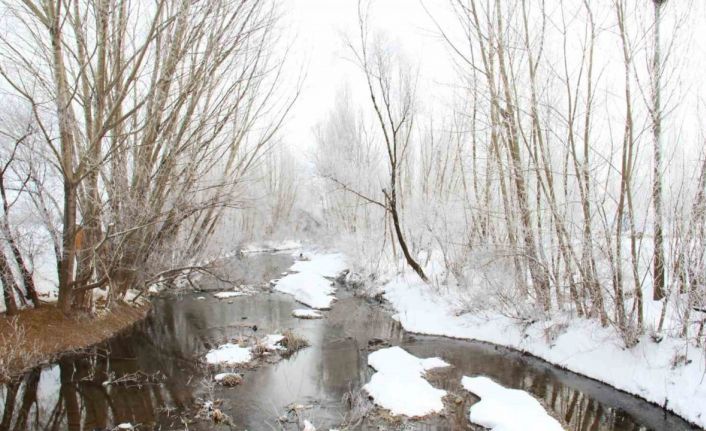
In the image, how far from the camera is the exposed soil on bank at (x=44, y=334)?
7.18 m

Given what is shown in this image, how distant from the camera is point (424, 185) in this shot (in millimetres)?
17172

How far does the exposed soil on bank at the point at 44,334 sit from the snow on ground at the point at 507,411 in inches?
279

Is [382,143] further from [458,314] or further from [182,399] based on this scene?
[182,399]

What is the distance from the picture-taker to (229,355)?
8188 millimetres

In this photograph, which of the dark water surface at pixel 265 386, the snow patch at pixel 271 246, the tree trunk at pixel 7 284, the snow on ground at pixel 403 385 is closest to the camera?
the dark water surface at pixel 265 386

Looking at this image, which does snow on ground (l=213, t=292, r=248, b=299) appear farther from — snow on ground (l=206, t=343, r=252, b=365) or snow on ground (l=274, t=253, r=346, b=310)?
snow on ground (l=206, t=343, r=252, b=365)

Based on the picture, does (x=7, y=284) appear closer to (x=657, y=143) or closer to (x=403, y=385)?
(x=403, y=385)

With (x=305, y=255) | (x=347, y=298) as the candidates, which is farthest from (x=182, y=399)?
(x=305, y=255)

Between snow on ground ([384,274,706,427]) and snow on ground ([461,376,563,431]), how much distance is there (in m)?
1.58

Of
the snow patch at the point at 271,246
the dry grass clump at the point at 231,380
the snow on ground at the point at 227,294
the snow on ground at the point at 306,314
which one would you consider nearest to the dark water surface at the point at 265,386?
the dry grass clump at the point at 231,380

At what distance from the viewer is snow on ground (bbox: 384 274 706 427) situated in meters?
5.96

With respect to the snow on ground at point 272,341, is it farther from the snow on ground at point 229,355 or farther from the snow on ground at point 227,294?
the snow on ground at point 227,294

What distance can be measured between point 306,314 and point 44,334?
18.8 ft

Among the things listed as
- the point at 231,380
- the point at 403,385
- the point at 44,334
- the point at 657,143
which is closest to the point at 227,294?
the point at 44,334
